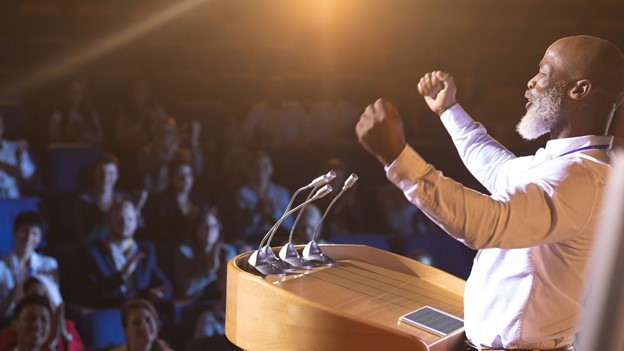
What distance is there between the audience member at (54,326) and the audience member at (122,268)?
4.0 inches

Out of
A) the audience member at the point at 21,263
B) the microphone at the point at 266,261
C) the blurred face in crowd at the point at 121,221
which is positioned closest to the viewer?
the microphone at the point at 266,261

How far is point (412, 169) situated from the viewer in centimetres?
57

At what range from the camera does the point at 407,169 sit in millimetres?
569

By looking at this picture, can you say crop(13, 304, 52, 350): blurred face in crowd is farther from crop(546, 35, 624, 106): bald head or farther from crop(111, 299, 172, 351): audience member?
crop(546, 35, 624, 106): bald head

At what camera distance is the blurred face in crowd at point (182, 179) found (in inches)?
84.8

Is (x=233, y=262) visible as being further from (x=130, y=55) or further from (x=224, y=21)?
(x=224, y=21)

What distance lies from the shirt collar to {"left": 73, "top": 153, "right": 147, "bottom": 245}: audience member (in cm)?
152

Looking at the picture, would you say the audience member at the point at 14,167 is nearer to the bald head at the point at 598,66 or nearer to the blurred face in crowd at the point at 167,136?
the blurred face in crowd at the point at 167,136

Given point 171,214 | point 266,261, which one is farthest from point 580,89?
point 171,214

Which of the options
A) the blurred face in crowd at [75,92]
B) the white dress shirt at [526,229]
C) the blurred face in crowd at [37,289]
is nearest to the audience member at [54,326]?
the blurred face in crowd at [37,289]

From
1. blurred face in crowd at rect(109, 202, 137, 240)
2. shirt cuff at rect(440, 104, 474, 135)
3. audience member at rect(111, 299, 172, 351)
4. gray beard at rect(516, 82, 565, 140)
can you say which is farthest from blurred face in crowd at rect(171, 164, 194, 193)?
gray beard at rect(516, 82, 565, 140)

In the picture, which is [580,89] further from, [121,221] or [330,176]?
[121,221]

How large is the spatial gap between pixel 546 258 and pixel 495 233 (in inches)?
5.2

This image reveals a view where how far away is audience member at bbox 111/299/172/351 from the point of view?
1675mm
